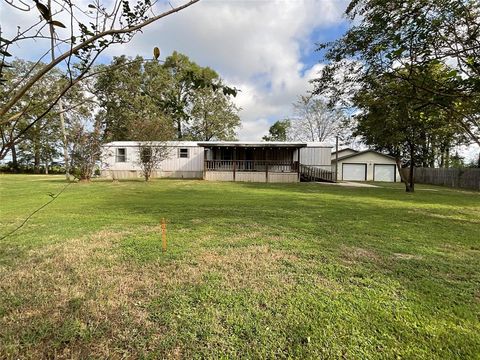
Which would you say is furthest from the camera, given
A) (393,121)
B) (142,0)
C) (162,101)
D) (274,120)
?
(274,120)

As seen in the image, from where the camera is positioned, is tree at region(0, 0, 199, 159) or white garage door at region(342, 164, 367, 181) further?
white garage door at region(342, 164, 367, 181)

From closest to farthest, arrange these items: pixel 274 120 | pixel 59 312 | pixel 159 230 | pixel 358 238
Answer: pixel 59 312
pixel 358 238
pixel 159 230
pixel 274 120

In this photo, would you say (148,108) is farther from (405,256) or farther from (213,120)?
(405,256)

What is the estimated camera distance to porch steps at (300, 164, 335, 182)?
21891mm

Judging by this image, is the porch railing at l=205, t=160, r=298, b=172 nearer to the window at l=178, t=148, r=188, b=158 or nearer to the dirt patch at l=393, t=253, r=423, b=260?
the window at l=178, t=148, r=188, b=158

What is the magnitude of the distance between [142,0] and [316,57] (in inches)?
275

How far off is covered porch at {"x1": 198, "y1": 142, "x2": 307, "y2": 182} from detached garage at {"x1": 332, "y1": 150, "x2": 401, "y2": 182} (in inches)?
305

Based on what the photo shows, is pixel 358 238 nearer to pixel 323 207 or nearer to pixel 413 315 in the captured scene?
pixel 413 315

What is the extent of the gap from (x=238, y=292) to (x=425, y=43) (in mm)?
3384

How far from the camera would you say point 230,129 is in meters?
33.8

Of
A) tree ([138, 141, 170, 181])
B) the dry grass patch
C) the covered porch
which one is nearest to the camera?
the dry grass patch

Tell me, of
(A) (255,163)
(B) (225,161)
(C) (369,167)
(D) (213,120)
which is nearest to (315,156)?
(A) (255,163)

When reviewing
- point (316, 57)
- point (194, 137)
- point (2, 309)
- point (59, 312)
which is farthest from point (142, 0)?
point (194, 137)

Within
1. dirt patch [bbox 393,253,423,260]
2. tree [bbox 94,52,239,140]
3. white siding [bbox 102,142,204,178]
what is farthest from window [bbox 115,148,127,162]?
dirt patch [bbox 393,253,423,260]
